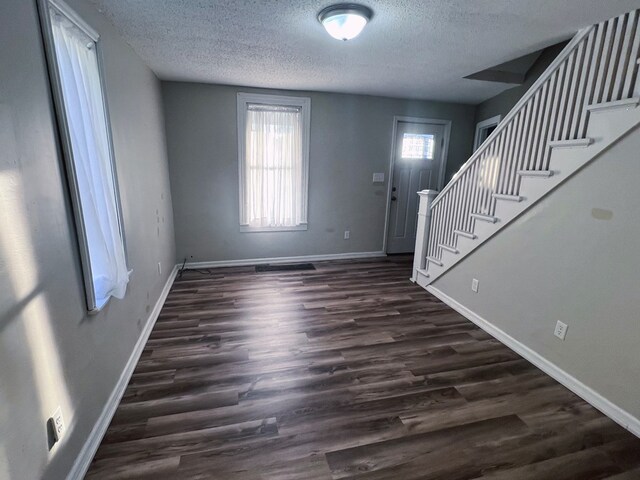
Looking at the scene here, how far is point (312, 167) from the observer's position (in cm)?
429

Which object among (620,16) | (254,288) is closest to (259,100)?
(254,288)

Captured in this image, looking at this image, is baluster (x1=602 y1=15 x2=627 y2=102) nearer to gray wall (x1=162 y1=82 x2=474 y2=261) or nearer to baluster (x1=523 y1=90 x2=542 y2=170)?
baluster (x1=523 y1=90 x2=542 y2=170)

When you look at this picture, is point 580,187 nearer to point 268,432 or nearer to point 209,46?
point 268,432

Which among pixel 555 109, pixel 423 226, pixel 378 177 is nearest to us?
pixel 555 109

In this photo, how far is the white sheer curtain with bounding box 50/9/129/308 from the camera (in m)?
1.42

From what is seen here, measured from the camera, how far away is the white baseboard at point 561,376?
175cm

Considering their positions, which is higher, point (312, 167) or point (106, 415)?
point (312, 167)

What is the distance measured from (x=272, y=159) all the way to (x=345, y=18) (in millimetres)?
2352

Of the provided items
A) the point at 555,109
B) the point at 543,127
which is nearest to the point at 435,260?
the point at 543,127

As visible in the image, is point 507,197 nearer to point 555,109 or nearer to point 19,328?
point 555,109

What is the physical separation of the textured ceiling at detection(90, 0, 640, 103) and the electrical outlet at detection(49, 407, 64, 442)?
2228 mm

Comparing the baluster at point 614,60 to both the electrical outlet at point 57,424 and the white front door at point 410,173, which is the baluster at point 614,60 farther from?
the electrical outlet at point 57,424

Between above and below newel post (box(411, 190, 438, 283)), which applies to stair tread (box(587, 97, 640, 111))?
above

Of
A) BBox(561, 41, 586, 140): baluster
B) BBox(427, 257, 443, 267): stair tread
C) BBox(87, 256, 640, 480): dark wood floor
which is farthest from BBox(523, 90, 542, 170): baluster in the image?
BBox(87, 256, 640, 480): dark wood floor
